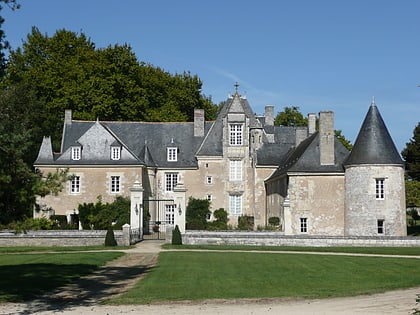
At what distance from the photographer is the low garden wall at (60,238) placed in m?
29.9

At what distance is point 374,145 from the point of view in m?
34.9

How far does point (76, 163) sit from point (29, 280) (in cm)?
2560

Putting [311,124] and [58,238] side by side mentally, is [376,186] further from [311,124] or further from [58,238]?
[58,238]

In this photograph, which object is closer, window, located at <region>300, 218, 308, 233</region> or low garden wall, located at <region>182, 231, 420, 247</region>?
low garden wall, located at <region>182, 231, 420, 247</region>

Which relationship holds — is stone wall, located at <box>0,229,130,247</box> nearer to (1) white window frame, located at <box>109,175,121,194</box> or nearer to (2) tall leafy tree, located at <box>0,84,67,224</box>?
(1) white window frame, located at <box>109,175,121,194</box>

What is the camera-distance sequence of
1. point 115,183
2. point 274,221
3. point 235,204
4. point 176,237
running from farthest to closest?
point 235,204 → point 115,183 → point 274,221 → point 176,237

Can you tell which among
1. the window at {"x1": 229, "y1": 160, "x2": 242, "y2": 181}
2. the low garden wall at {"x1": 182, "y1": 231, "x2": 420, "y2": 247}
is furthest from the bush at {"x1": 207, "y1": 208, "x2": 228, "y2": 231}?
the low garden wall at {"x1": 182, "y1": 231, "x2": 420, "y2": 247}

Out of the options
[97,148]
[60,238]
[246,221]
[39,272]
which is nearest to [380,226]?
[246,221]

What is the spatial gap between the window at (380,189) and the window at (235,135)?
38.3ft

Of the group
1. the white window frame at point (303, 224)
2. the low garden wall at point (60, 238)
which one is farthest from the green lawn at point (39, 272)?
the white window frame at point (303, 224)

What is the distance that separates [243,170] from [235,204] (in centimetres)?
235

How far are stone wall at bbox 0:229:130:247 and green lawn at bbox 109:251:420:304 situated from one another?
24.4ft

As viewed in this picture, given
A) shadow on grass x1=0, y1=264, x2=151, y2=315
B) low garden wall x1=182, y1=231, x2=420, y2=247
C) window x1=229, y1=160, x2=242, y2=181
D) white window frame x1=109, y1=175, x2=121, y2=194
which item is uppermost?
window x1=229, y1=160, x2=242, y2=181

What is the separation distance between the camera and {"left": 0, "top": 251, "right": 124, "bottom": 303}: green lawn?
46.4 feet
